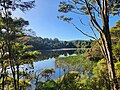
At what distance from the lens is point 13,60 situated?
13.5 metres

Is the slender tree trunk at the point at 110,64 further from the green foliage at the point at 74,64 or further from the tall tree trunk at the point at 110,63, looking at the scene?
the green foliage at the point at 74,64

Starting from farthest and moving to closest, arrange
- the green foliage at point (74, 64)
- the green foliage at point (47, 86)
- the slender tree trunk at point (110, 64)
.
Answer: the green foliage at point (74, 64)
the slender tree trunk at point (110, 64)
the green foliage at point (47, 86)

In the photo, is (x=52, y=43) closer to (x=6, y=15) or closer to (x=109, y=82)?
(x=6, y=15)

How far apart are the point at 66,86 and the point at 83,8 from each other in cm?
478

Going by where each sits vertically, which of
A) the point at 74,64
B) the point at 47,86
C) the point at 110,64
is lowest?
the point at 74,64

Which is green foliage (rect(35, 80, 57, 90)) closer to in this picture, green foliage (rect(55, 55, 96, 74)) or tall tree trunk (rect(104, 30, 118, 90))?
tall tree trunk (rect(104, 30, 118, 90))

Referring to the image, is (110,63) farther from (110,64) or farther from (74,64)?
(74,64)


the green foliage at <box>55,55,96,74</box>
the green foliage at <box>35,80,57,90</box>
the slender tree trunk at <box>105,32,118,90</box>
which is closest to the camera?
the green foliage at <box>35,80,57,90</box>

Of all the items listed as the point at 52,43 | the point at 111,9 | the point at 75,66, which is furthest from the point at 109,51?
the point at 52,43

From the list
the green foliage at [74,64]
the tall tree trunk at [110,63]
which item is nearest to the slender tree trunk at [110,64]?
the tall tree trunk at [110,63]

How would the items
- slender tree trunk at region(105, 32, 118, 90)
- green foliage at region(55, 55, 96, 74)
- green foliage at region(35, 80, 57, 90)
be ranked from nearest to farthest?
green foliage at region(35, 80, 57, 90) → slender tree trunk at region(105, 32, 118, 90) → green foliage at region(55, 55, 96, 74)

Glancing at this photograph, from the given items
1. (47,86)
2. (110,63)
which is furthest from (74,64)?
(47,86)

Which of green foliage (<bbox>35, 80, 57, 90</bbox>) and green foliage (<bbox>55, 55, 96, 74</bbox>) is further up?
green foliage (<bbox>35, 80, 57, 90</bbox>)

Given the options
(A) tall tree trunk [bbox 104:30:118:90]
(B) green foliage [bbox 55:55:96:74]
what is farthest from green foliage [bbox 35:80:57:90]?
(B) green foliage [bbox 55:55:96:74]
